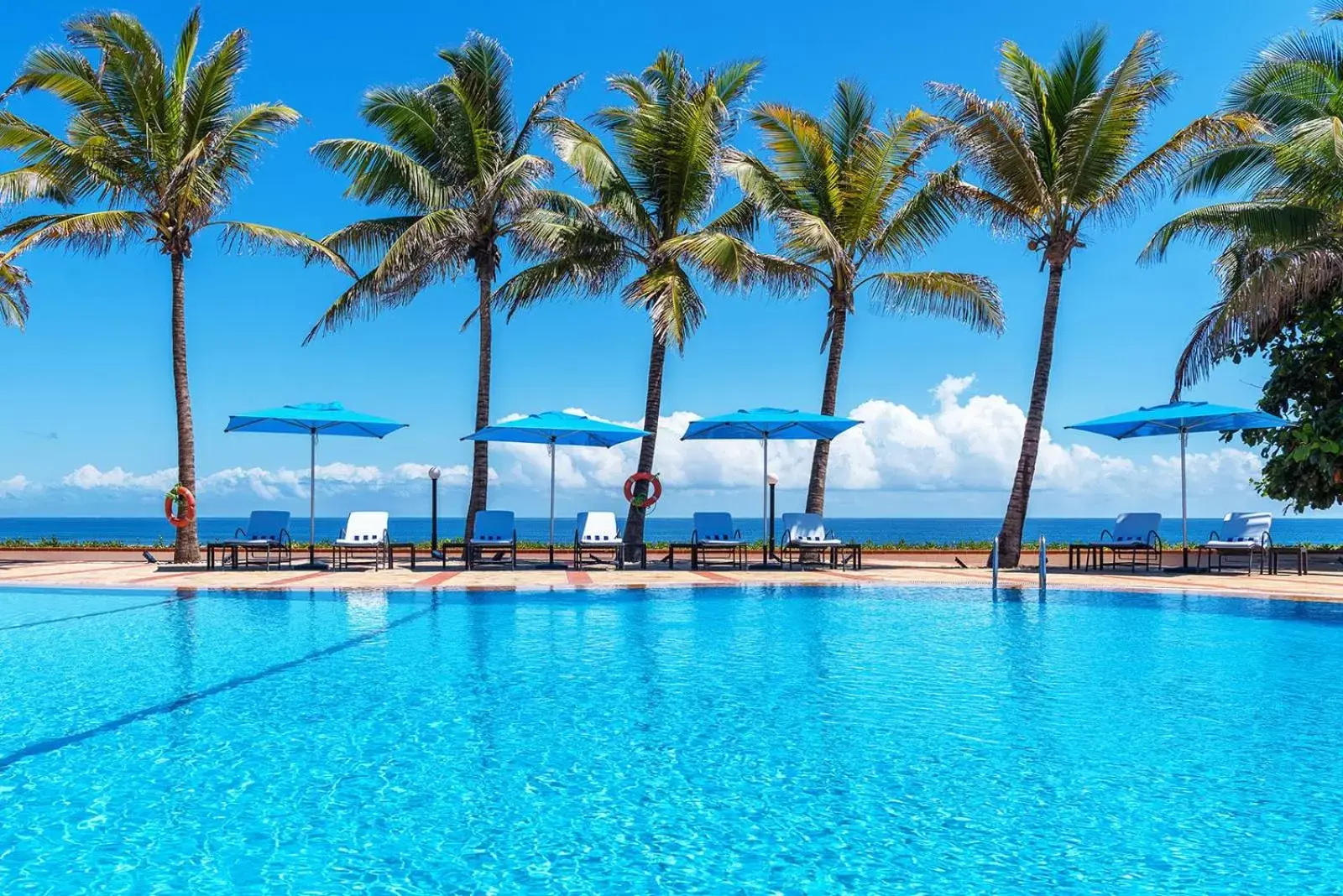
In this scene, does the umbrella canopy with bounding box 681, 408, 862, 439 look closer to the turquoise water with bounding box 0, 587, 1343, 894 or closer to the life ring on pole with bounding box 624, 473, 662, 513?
the life ring on pole with bounding box 624, 473, 662, 513

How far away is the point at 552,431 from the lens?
14891 millimetres

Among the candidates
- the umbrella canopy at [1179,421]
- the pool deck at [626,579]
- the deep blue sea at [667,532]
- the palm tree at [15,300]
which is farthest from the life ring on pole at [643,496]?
the deep blue sea at [667,532]

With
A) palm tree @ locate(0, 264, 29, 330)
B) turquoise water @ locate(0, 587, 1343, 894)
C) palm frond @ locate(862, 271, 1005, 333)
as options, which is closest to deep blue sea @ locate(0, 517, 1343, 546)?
palm tree @ locate(0, 264, 29, 330)

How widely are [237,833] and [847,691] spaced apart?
4.32 m

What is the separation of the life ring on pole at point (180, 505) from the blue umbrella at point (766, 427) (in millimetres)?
8351

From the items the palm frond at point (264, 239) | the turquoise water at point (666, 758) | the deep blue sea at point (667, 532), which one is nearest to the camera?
the turquoise water at point (666, 758)

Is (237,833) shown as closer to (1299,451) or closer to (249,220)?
(249,220)

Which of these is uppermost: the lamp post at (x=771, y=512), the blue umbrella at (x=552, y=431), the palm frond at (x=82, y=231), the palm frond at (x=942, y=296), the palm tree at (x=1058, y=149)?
the palm tree at (x=1058, y=149)

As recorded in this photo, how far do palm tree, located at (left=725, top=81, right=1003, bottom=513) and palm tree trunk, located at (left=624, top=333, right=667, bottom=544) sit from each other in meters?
3.02

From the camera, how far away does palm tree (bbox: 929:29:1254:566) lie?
15.1 meters

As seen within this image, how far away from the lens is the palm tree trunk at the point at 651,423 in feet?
54.7

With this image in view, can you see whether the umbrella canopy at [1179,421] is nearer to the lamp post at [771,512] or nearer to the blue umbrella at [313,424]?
the lamp post at [771,512]

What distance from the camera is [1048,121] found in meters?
15.7

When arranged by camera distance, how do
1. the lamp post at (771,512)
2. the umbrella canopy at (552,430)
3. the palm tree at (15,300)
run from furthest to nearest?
the palm tree at (15,300) < the lamp post at (771,512) < the umbrella canopy at (552,430)
